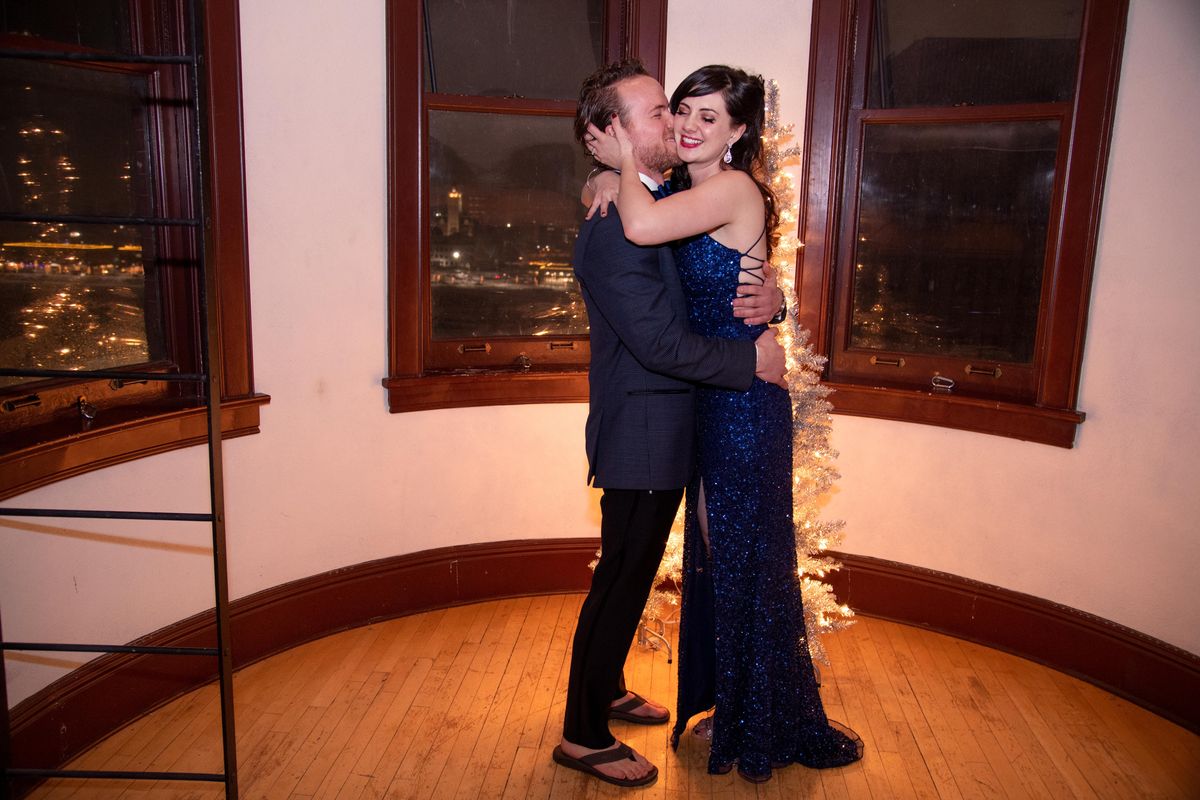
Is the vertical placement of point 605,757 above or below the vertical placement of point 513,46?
below

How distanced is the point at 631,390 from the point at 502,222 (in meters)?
1.60

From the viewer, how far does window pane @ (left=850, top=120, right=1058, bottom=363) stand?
346cm

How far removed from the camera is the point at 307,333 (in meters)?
3.28

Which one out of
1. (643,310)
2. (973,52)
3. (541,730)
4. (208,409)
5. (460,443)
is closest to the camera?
(208,409)

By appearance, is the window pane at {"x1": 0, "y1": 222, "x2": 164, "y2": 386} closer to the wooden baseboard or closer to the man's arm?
the wooden baseboard

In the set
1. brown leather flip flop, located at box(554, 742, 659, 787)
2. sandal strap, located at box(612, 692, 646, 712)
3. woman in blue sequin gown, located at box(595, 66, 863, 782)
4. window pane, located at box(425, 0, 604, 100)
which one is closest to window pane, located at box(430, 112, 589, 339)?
window pane, located at box(425, 0, 604, 100)

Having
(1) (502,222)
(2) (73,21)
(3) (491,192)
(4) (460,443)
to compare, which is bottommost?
(4) (460,443)

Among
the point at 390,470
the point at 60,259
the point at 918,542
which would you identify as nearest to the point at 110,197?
the point at 60,259

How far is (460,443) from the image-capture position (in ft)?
12.2

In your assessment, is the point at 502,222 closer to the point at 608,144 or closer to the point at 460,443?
the point at 460,443

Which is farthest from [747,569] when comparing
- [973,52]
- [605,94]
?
[973,52]

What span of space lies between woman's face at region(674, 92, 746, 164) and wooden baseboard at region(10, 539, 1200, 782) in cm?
193

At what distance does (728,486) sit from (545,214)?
5.52 ft

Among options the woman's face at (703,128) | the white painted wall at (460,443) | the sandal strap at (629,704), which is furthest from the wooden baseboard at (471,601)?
the woman's face at (703,128)
